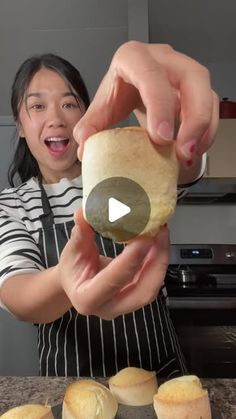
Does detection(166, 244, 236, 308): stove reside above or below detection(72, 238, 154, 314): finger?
below

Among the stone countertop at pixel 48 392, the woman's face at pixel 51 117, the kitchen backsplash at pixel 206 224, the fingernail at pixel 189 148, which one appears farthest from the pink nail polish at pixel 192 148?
the kitchen backsplash at pixel 206 224

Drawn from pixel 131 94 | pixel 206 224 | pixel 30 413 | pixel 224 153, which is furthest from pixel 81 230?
pixel 206 224

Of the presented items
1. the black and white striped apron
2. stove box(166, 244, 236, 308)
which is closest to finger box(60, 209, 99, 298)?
the black and white striped apron

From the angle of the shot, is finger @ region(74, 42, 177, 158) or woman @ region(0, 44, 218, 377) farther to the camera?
woman @ region(0, 44, 218, 377)

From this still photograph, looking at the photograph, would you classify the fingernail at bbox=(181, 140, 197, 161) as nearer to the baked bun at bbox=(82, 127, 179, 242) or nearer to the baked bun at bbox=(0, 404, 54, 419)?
the baked bun at bbox=(82, 127, 179, 242)

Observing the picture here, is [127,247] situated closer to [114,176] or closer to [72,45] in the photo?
[114,176]

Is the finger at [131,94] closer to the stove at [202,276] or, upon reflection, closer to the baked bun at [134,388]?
the baked bun at [134,388]
